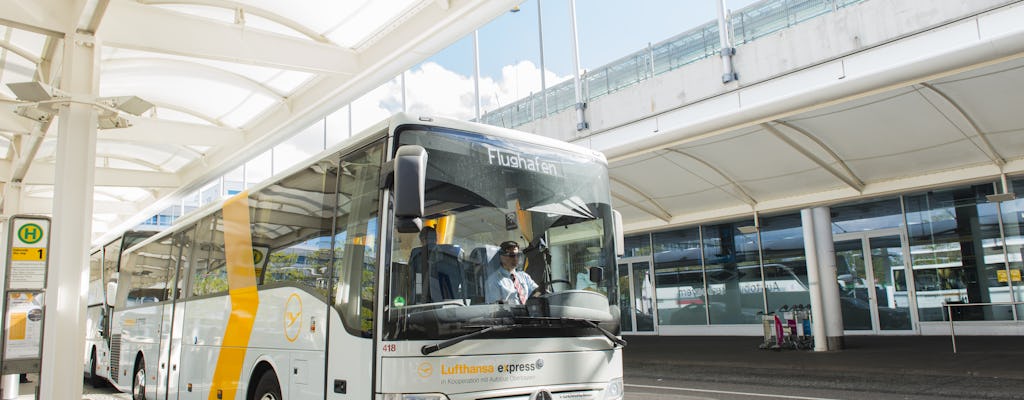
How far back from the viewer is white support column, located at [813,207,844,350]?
47.8 ft

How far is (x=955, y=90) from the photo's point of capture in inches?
412

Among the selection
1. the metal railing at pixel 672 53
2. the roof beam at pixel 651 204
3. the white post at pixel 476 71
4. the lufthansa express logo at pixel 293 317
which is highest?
the white post at pixel 476 71

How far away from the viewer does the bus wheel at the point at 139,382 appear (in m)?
10.2

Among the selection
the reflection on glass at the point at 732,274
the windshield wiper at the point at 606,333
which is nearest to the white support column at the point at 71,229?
the windshield wiper at the point at 606,333

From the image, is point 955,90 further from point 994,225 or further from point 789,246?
point 789,246

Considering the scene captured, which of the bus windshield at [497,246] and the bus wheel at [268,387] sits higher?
the bus windshield at [497,246]

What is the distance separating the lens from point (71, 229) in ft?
28.8

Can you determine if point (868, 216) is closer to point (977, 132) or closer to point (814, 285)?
point (814, 285)

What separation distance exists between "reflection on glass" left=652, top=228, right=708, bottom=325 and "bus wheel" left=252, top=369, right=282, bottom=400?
16303mm

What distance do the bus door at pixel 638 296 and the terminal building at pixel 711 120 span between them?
0.90 meters

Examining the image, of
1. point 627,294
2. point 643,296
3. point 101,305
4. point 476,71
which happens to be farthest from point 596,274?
point 627,294

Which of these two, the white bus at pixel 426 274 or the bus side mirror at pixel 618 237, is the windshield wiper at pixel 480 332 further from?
the bus side mirror at pixel 618 237

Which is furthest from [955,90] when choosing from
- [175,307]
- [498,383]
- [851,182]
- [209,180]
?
[209,180]

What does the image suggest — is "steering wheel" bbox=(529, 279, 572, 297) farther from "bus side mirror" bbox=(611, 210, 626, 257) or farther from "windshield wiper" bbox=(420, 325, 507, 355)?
"bus side mirror" bbox=(611, 210, 626, 257)
